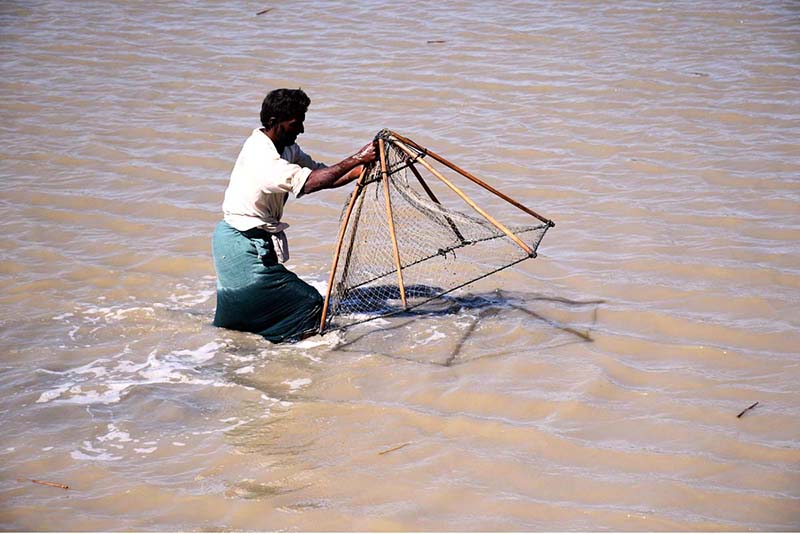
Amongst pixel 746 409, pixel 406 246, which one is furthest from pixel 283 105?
pixel 746 409

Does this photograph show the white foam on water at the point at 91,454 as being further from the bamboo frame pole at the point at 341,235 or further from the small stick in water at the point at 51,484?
the bamboo frame pole at the point at 341,235

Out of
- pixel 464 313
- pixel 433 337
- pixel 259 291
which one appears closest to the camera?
pixel 259 291

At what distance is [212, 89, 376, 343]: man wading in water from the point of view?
Answer: 3.93 metres

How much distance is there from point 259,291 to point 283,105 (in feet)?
2.87

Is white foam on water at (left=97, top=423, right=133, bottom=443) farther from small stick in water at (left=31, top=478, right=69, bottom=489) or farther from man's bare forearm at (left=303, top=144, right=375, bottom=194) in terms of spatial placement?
man's bare forearm at (left=303, top=144, right=375, bottom=194)

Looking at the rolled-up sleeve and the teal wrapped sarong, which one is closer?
the rolled-up sleeve

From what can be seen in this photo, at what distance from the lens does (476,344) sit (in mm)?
4234

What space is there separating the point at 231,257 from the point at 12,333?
123 centimetres

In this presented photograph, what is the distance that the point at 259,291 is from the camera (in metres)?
4.18

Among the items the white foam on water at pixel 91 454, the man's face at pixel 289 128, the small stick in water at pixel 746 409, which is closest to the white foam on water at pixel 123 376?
the white foam on water at pixel 91 454

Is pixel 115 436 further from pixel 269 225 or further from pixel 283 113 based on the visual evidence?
pixel 283 113

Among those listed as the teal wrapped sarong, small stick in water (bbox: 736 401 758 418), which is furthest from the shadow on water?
small stick in water (bbox: 736 401 758 418)

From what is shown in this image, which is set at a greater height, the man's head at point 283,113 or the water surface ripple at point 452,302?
the man's head at point 283,113

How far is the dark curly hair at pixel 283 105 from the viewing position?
3926 mm
